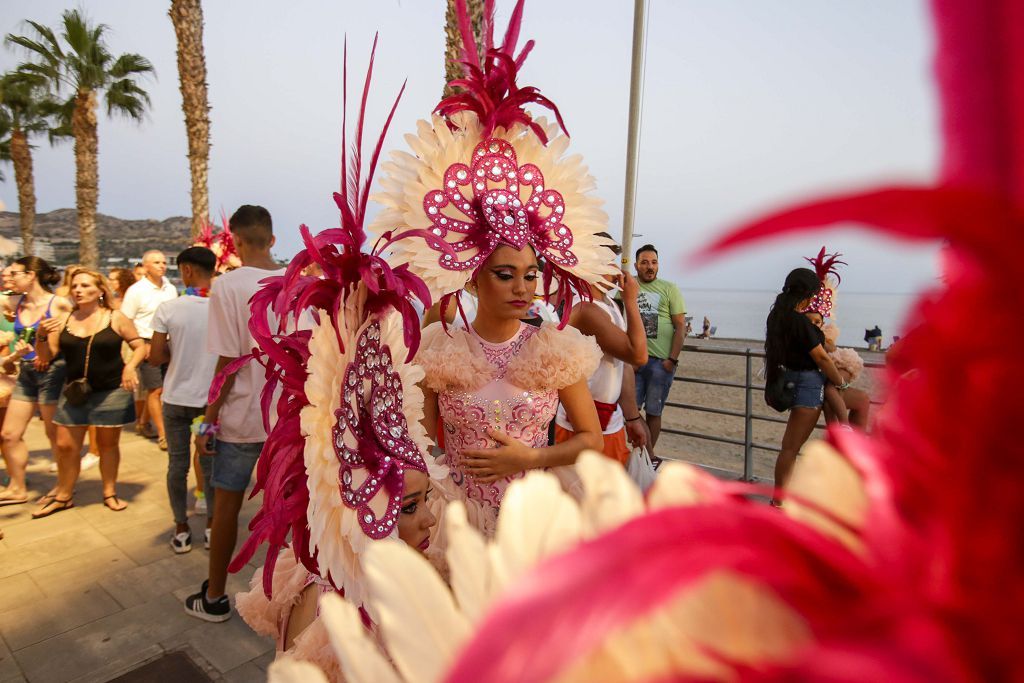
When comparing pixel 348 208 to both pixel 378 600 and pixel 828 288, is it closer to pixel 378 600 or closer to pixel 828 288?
pixel 378 600

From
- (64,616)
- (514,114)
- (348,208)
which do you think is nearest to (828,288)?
(514,114)

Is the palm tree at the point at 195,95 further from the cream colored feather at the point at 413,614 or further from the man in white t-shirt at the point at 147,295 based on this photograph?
the cream colored feather at the point at 413,614

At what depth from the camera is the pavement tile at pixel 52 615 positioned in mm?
3088

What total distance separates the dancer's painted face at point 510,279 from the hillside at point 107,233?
A: 55.0 ft

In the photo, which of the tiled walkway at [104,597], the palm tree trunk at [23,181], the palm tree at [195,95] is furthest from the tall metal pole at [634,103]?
the palm tree trunk at [23,181]

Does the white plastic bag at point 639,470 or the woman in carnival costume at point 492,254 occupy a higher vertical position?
the woman in carnival costume at point 492,254

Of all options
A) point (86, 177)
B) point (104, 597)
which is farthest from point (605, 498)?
point (86, 177)

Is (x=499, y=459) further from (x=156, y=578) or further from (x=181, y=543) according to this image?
(x=181, y=543)

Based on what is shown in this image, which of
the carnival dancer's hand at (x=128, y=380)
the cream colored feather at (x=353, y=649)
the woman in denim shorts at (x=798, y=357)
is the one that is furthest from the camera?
the carnival dancer's hand at (x=128, y=380)

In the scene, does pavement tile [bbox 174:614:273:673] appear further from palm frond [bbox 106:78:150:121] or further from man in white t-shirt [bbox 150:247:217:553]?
palm frond [bbox 106:78:150:121]

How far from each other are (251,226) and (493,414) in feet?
6.44

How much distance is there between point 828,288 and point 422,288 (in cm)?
418

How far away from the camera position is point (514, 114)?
215 cm

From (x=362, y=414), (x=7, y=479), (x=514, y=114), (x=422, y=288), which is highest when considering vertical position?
(x=514, y=114)
